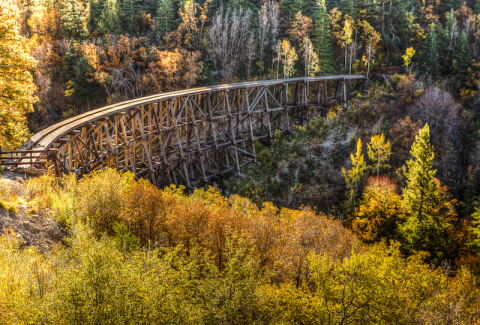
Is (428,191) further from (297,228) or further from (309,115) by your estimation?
(309,115)

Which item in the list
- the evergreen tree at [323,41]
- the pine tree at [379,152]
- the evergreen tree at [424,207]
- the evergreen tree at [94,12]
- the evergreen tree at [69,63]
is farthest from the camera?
the evergreen tree at [94,12]

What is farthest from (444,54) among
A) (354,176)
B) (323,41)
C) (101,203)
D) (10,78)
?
(10,78)

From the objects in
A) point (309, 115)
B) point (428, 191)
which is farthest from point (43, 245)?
point (309, 115)

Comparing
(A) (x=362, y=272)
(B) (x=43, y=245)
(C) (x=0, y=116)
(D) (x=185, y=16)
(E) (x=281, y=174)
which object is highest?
(D) (x=185, y=16)

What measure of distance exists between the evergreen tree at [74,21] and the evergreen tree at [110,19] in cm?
268

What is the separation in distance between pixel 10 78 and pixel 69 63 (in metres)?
29.3

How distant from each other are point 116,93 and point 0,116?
25914 mm

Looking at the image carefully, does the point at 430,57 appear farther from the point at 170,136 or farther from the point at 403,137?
the point at 170,136

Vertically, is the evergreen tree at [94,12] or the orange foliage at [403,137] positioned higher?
the evergreen tree at [94,12]

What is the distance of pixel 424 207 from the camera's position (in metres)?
20.8

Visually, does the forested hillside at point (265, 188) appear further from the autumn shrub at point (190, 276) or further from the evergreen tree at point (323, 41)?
the evergreen tree at point (323, 41)

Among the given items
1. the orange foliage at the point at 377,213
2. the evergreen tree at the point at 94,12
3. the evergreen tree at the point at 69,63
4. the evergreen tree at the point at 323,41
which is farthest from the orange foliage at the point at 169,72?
the orange foliage at the point at 377,213

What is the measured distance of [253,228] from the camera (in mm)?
13391

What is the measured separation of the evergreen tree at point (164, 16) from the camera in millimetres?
43469
